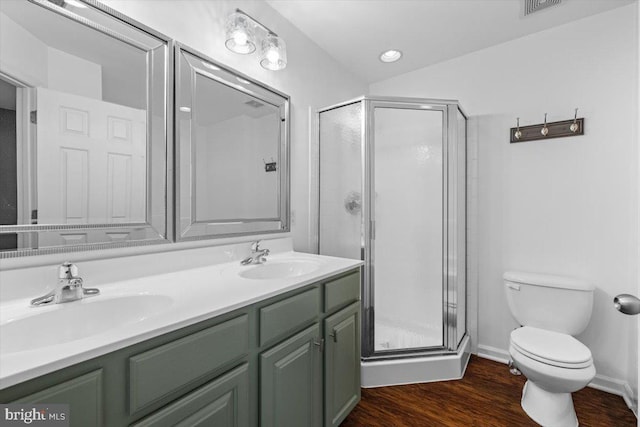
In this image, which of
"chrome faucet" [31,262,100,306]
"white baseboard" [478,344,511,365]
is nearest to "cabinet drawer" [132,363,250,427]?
"chrome faucet" [31,262,100,306]

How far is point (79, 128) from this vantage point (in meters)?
1.10

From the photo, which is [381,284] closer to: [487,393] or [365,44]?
[487,393]

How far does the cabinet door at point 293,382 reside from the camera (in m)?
1.09

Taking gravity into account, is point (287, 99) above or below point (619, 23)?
below

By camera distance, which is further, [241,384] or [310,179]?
[310,179]

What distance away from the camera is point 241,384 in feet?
3.27

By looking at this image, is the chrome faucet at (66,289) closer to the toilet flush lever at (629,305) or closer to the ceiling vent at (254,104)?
the ceiling vent at (254,104)

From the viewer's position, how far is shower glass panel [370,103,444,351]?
2154mm

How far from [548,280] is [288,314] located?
1.83 meters

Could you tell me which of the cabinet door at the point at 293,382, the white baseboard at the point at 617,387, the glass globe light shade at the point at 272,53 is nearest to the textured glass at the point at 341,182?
the glass globe light shade at the point at 272,53

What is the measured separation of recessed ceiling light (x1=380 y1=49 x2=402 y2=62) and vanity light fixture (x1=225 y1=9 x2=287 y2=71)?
1096mm

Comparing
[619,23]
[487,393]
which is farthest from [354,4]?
[487,393]

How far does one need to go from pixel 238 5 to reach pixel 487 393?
2.82m

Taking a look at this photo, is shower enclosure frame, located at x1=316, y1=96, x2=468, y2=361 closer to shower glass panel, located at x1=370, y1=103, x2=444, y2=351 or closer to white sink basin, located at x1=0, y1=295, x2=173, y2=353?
shower glass panel, located at x1=370, y1=103, x2=444, y2=351
